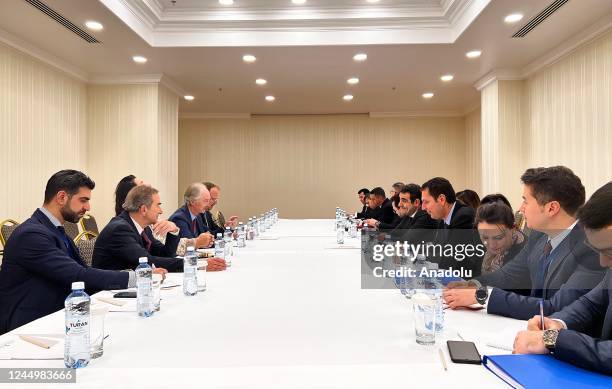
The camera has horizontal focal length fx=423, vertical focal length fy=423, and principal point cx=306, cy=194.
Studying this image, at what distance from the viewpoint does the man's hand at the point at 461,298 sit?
1.74 metres

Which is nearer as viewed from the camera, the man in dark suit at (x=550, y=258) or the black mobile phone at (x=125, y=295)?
the man in dark suit at (x=550, y=258)

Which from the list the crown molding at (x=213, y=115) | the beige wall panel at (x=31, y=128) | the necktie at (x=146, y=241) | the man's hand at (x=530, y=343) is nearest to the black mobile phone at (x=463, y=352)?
the man's hand at (x=530, y=343)

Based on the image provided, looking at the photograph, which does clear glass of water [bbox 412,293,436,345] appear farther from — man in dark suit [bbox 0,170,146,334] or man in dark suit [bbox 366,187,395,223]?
man in dark suit [bbox 366,187,395,223]

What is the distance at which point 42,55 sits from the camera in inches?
231

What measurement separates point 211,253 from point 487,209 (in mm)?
1975

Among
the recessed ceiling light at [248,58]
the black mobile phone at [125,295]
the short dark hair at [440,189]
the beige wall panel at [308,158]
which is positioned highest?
the recessed ceiling light at [248,58]

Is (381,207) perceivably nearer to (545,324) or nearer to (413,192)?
(413,192)

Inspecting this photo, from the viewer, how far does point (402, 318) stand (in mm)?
1658

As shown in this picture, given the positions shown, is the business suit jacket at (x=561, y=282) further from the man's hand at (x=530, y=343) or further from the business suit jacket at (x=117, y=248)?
the business suit jacket at (x=117, y=248)

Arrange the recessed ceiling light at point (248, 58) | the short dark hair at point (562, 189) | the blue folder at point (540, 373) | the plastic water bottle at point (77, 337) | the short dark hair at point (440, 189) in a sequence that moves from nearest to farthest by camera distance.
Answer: the blue folder at point (540, 373), the plastic water bottle at point (77, 337), the short dark hair at point (562, 189), the short dark hair at point (440, 189), the recessed ceiling light at point (248, 58)

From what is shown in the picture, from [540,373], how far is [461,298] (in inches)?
25.1

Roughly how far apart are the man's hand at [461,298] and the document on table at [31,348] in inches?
55.9

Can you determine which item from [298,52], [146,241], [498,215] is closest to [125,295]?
[146,241]

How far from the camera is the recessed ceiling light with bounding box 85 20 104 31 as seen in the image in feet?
16.2
